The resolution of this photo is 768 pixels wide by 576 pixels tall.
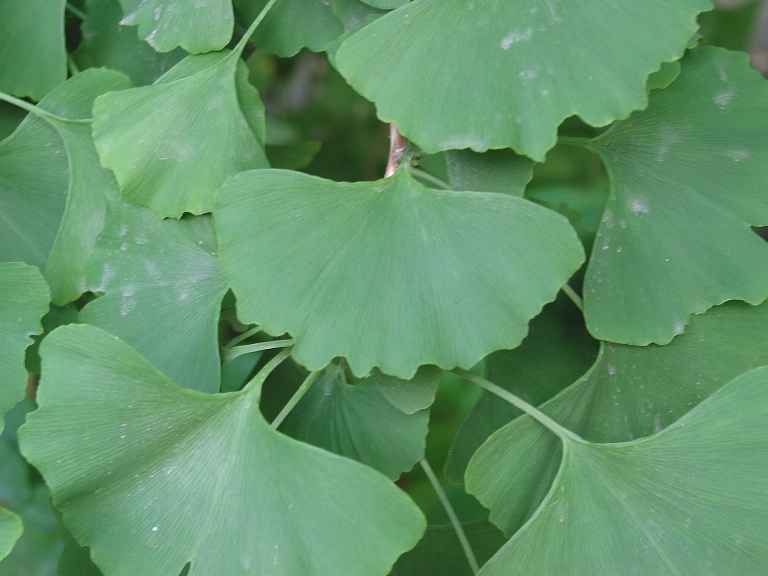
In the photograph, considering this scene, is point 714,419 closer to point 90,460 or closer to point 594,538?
point 594,538

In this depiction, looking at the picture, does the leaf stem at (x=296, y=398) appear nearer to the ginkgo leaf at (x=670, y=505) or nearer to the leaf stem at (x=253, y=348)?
the leaf stem at (x=253, y=348)

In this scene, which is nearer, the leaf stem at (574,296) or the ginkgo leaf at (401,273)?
the ginkgo leaf at (401,273)

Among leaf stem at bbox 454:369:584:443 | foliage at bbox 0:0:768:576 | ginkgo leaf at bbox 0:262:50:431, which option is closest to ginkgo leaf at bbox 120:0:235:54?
foliage at bbox 0:0:768:576

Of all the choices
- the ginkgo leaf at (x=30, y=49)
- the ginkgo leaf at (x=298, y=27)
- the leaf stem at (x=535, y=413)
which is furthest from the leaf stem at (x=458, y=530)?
the ginkgo leaf at (x=30, y=49)

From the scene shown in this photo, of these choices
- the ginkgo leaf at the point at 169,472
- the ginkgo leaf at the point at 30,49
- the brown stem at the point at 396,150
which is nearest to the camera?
the ginkgo leaf at the point at 169,472

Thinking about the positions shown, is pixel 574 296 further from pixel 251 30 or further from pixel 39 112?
pixel 39 112


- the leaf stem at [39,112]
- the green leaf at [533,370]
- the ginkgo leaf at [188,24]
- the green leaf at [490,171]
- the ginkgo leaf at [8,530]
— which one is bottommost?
the green leaf at [533,370]

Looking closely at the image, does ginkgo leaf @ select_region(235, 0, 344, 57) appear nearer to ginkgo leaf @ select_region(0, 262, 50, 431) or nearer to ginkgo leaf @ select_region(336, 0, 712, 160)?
ginkgo leaf @ select_region(336, 0, 712, 160)

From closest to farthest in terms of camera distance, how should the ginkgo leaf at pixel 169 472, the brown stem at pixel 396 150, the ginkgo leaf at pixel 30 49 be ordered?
the ginkgo leaf at pixel 169 472, the brown stem at pixel 396 150, the ginkgo leaf at pixel 30 49

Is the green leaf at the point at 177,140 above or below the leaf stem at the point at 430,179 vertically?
above
